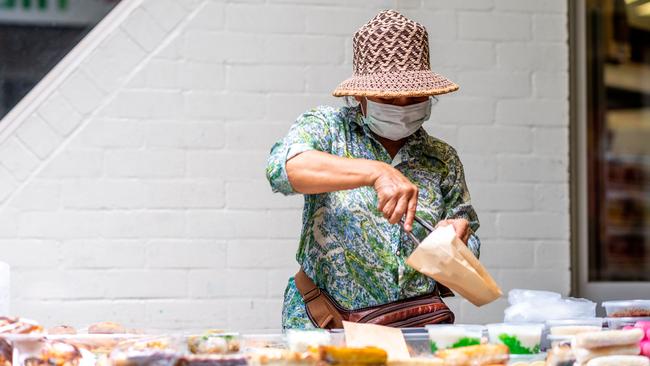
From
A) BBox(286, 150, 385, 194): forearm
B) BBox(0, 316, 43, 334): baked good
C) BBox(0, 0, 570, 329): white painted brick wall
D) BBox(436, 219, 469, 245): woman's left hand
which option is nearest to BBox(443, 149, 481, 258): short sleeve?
BBox(436, 219, 469, 245): woman's left hand

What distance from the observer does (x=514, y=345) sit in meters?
2.16

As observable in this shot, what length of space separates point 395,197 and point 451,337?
33cm

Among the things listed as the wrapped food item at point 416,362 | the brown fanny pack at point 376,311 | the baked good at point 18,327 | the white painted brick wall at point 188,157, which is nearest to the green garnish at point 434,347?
the wrapped food item at point 416,362

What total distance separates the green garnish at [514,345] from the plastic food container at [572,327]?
105 millimetres

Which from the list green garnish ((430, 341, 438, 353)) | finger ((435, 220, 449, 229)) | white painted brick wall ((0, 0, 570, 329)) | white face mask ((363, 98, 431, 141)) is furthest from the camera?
white painted brick wall ((0, 0, 570, 329))

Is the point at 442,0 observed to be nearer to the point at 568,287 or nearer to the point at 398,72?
the point at 568,287

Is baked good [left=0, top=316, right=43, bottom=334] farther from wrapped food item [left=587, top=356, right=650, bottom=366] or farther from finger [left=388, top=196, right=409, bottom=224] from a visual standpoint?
wrapped food item [left=587, top=356, right=650, bottom=366]

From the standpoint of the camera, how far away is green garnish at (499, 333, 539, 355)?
2160mm

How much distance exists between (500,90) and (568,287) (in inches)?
34.9

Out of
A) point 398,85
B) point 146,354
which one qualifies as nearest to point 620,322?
point 398,85

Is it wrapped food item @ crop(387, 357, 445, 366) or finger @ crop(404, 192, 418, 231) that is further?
finger @ crop(404, 192, 418, 231)

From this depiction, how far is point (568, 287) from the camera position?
171 inches

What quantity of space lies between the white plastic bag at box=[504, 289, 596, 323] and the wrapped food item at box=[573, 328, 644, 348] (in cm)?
64

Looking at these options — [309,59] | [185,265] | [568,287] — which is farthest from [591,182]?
[185,265]
